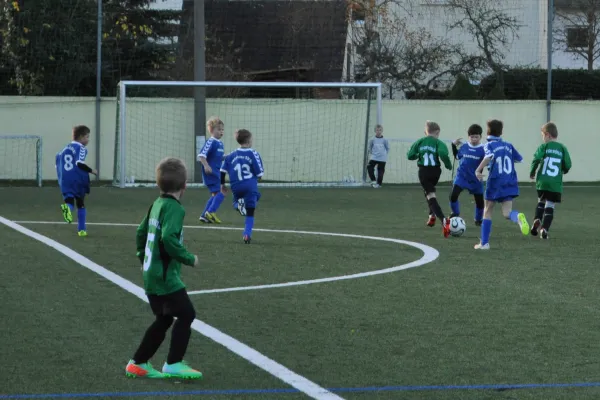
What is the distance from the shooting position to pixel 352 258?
39.5ft

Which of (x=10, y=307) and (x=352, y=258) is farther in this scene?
(x=352, y=258)

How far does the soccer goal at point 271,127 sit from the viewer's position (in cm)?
2788

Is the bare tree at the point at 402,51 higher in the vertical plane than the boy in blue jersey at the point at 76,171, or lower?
higher

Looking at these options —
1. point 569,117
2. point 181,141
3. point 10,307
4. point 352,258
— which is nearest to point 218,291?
point 10,307

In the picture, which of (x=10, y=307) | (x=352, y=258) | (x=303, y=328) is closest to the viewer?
(x=303, y=328)

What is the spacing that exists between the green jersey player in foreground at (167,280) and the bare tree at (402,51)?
2508 centimetres

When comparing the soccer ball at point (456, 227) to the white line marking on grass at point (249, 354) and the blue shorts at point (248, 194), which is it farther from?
the white line marking on grass at point (249, 354)

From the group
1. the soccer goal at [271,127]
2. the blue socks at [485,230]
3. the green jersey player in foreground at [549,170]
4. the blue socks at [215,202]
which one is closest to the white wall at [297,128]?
the soccer goal at [271,127]

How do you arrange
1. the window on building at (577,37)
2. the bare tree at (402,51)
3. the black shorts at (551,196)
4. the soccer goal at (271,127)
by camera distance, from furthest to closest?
the window on building at (577,37) < the bare tree at (402,51) < the soccer goal at (271,127) < the black shorts at (551,196)

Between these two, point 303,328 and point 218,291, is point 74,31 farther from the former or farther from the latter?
point 303,328

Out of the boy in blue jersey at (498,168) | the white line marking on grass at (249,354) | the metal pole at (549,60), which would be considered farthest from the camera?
the metal pole at (549,60)

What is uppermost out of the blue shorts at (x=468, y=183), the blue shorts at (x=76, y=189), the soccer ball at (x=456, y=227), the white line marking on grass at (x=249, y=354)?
the blue shorts at (x=468, y=183)

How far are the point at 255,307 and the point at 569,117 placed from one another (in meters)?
22.2

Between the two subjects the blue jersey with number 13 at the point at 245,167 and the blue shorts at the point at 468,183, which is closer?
the blue jersey with number 13 at the point at 245,167
